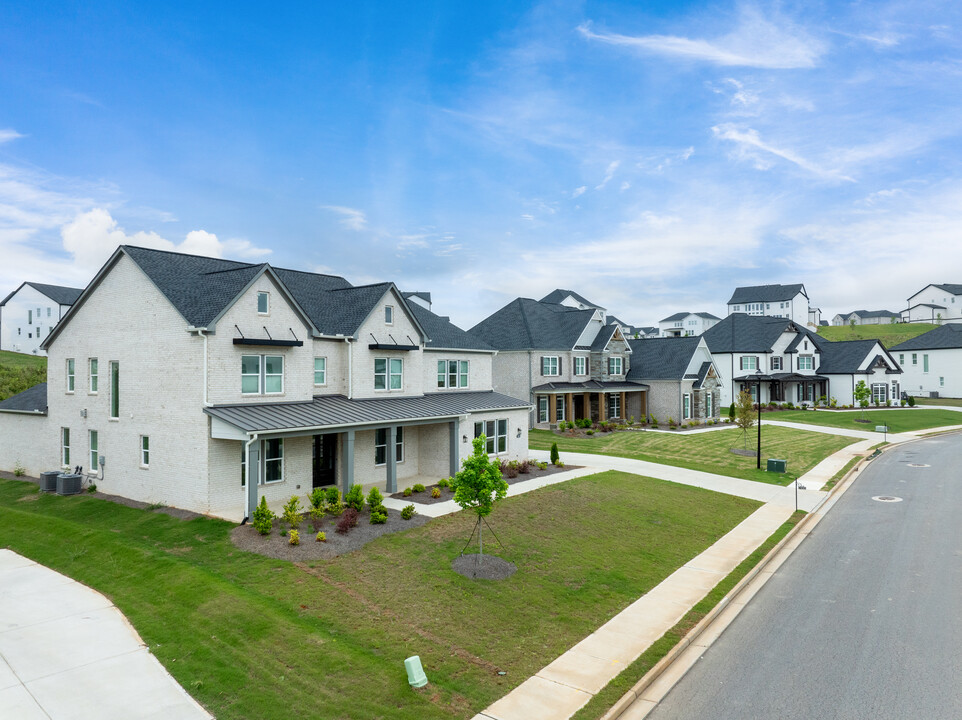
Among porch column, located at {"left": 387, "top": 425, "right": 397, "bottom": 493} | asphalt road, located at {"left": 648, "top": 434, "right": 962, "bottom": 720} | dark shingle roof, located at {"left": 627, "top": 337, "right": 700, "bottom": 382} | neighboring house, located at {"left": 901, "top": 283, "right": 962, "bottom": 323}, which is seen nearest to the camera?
asphalt road, located at {"left": 648, "top": 434, "right": 962, "bottom": 720}

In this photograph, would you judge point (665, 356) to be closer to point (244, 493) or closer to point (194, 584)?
point (244, 493)

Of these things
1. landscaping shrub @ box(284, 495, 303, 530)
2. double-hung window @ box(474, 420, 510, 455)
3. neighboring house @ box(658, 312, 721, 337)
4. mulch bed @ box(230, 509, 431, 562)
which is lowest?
mulch bed @ box(230, 509, 431, 562)

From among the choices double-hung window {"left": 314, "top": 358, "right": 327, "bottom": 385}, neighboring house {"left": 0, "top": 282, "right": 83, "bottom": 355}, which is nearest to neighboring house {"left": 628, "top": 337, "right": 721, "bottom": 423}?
double-hung window {"left": 314, "top": 358, "right": 327, "bottom": 385}

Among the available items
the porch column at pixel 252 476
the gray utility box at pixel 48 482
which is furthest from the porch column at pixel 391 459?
the gray utility box at pixel 48 482

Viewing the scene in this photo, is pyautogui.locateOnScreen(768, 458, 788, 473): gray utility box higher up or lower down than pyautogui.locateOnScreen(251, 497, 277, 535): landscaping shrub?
lower down

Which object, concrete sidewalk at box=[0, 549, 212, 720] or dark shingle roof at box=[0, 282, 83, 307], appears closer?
concrete sidewalk at box=[0, 549, 212, 720]

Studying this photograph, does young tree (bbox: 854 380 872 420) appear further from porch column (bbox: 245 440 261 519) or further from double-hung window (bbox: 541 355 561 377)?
porch column (bbox: 245 440 261 519)
